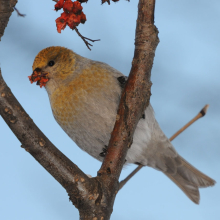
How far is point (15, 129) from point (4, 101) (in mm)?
101

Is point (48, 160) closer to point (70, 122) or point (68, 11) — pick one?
point (68, 11)

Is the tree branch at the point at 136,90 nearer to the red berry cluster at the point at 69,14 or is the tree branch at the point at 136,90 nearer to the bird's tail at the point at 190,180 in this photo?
the red berry cluster at the point at 69,14

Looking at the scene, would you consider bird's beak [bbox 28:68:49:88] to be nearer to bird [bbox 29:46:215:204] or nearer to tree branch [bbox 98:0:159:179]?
bird [bbox 29:46:215:204]

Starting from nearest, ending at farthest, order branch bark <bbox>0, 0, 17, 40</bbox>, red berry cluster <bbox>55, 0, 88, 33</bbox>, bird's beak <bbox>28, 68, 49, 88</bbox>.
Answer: branch bark <bbox>0, 0, 17, 40</bbox>
red berry cluster <bbox>55, 0, 88, 33</bbox>
bird's beak <bbox>28, 68, 49, 88</bbox>

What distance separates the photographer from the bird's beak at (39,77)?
74.8 inches

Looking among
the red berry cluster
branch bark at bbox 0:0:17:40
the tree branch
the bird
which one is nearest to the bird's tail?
the bird

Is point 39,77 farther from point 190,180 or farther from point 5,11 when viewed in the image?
point 190,180

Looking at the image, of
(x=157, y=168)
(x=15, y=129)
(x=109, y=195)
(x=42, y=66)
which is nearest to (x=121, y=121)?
(x=109, y=195)

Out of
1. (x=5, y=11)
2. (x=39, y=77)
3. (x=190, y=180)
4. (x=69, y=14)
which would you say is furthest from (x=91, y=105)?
(x=190, y=180)

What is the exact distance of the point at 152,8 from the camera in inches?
55.6

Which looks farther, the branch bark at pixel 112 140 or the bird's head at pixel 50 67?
the bird's head at pixel 50 67

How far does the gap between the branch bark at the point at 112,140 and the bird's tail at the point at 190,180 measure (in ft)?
3.21

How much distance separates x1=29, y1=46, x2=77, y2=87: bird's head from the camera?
1.92 m

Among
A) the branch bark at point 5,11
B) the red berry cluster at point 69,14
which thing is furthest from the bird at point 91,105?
the branch bark at point 5,11
